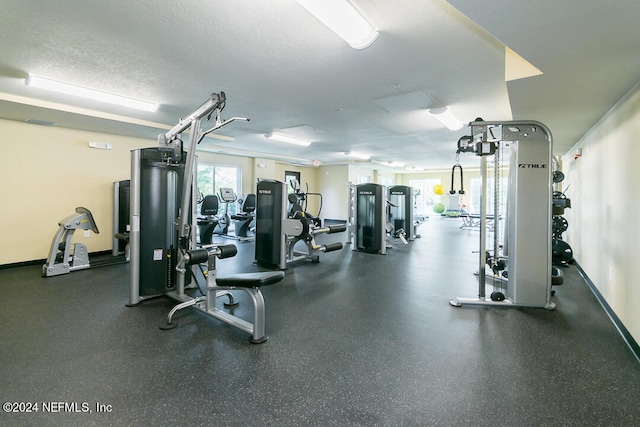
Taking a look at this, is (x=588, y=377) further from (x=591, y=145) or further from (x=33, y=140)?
(x=33, y=140)

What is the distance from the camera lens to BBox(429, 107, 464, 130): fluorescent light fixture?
416 cm

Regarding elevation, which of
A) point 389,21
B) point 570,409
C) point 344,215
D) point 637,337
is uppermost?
point 389,21

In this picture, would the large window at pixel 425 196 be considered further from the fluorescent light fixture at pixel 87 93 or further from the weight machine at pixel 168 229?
the weight machine at pixel 168 229

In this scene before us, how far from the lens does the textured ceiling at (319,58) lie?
184cm

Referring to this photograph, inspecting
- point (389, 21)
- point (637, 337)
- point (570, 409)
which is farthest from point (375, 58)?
point (637, 337)

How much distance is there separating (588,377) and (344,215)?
32.5 feet

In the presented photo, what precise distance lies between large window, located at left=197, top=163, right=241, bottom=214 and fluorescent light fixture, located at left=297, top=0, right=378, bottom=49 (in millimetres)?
6511

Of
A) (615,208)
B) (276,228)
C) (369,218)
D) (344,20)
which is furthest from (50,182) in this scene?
(615,208)

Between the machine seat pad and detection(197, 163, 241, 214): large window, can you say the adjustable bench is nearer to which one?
the machine seat pad

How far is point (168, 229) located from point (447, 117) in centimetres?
421

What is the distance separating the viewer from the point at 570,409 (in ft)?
5.38

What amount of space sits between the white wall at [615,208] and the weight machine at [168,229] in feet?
11.2

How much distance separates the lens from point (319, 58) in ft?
8.93

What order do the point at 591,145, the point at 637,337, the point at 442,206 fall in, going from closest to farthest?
the point at 637,337, the point at 591,145, the point at 442,206
